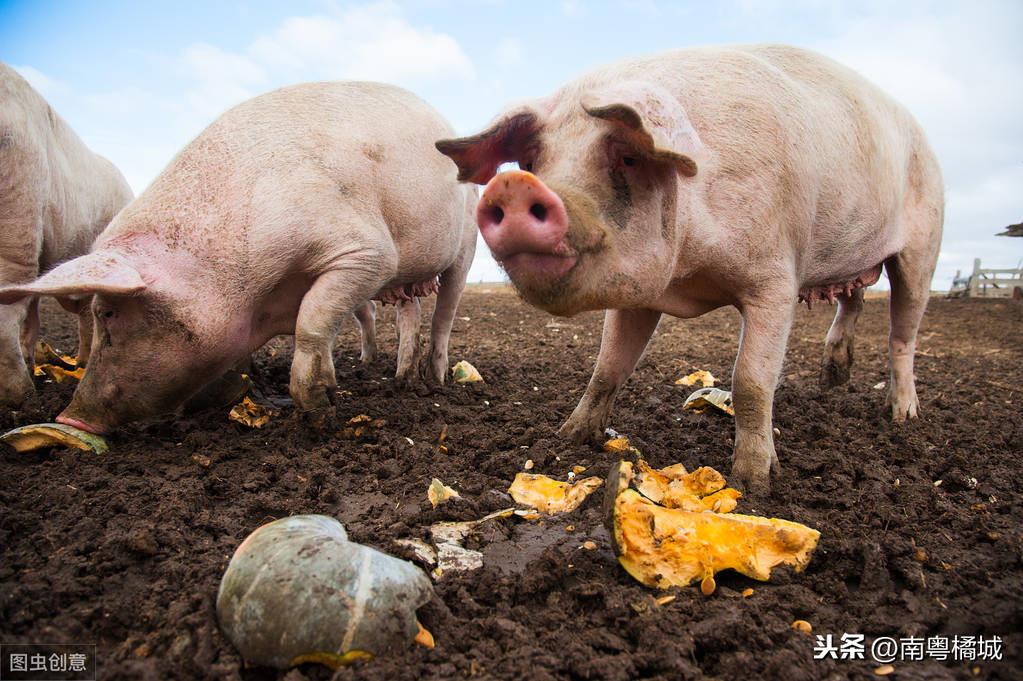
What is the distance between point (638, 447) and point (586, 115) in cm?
175

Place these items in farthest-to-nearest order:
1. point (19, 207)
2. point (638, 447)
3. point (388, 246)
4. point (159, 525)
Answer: point (19, 207)
point (388, 246)
point (638, 447)
point (159, 525)

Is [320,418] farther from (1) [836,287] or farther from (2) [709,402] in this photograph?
(1) [836,287]

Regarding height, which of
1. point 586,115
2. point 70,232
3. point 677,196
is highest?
point 586,115

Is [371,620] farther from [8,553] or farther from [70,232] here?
[70,232]

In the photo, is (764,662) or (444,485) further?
(444,485)

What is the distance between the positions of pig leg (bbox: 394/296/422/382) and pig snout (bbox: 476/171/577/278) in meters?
3.27

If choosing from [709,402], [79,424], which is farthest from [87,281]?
[709,402]

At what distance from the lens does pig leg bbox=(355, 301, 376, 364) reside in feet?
21.3

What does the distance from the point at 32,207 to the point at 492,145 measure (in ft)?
11.4

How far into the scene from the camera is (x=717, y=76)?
3.11 meters

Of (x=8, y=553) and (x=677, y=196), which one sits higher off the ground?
(x=677, y=196)

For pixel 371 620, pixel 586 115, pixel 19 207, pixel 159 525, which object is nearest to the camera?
pixel 371 620

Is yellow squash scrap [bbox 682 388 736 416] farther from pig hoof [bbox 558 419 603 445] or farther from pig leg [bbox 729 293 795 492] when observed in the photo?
pig leg [bbox 729 293 795 492]

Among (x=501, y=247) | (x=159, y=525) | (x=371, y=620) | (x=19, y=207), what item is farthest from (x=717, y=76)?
(x=19, y=207)
